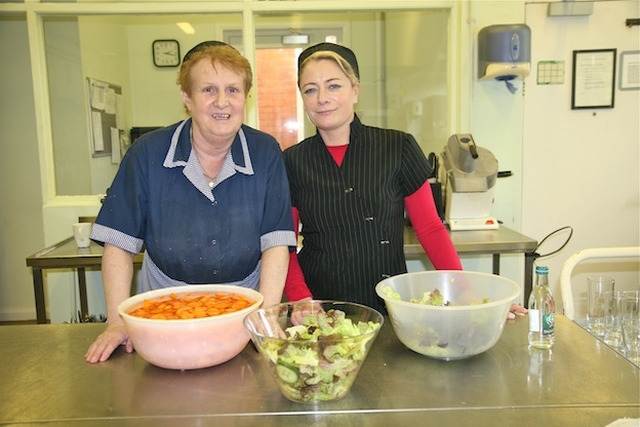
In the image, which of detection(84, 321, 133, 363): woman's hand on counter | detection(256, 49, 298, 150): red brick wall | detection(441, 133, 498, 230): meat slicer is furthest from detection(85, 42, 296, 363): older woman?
detection(256, 49, 298, 150): red brick wall

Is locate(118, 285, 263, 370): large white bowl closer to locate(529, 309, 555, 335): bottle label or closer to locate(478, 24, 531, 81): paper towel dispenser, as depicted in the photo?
locate(529, 309, 555, 335): bottle label

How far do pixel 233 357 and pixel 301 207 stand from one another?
629 mm

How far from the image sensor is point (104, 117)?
381cm

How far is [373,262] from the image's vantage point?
5.48ft

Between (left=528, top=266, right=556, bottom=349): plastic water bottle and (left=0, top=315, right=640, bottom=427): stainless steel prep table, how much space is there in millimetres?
26

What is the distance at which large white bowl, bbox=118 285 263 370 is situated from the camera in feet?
3.44

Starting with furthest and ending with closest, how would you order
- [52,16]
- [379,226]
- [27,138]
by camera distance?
1. [27,138]
2. [52,16]
3. [379,226]

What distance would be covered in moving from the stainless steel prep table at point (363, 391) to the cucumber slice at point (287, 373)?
2.1 inches

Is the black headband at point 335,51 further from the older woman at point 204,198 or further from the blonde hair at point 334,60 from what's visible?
the older woman at point 204,198

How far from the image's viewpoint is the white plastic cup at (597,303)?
149 cm

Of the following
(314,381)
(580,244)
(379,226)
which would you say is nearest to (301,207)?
(379,226)

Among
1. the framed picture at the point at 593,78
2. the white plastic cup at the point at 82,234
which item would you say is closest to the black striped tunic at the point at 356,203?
the white plastic cup at the point at 82,234

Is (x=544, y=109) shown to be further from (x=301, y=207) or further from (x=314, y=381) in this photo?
(x=314, y=381)

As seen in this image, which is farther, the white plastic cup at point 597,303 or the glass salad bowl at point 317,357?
the white plastic cup at point 597,303
